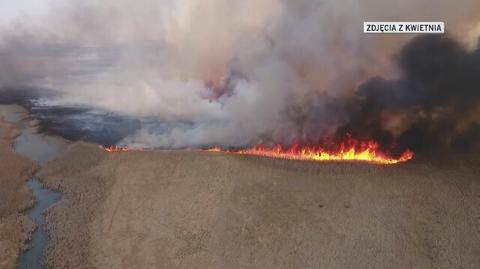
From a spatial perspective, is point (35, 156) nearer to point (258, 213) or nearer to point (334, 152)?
point (258, 213)

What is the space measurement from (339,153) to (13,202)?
94.4ft

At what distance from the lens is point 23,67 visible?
84812mm

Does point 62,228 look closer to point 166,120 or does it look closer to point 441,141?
point 166,120

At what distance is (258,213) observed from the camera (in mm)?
32938

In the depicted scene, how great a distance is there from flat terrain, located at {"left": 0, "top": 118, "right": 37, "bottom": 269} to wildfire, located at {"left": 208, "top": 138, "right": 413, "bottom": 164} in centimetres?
1717

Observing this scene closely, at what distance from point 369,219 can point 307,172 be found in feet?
25.3

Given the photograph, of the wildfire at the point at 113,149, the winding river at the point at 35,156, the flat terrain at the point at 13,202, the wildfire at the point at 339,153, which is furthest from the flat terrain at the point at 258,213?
the wildfire at the point at 113,149

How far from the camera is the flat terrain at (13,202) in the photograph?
→ 3062 cm

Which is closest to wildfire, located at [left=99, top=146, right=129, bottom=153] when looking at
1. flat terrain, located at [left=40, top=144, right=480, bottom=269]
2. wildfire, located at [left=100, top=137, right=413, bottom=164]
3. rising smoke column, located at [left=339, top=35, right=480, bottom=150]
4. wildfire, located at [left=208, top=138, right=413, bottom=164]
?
wildfire, located at [left=100, top=137, right=413, bottom=164]

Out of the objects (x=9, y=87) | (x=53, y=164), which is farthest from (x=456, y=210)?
(x=9, y=87)

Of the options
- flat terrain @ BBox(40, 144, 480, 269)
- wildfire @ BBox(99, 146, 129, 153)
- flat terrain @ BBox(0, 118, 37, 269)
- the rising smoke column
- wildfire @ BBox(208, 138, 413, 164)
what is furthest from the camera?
the rising smoke column

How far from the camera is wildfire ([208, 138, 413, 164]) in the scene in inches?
1620

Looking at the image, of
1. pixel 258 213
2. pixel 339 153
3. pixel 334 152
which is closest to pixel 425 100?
pixel 339 153

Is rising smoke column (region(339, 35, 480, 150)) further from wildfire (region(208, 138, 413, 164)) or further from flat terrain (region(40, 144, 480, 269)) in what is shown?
flat terrain (region(40, 144, 480, 269))
